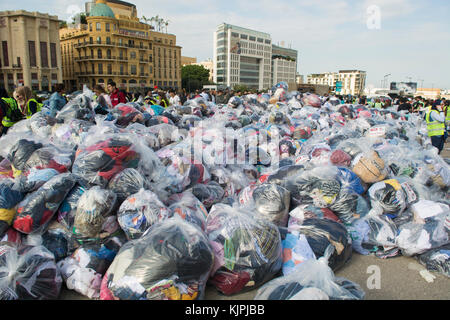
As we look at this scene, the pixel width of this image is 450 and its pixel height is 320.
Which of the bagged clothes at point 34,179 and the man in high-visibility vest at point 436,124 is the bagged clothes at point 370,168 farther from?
the man in high-visibility vest at point 436,124

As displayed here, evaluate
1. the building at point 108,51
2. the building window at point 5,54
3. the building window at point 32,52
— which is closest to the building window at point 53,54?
the building window at point 32,52

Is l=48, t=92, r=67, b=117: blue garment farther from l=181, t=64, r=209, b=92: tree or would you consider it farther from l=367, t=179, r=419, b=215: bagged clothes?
l=181, t=64, r=209, b=92: tree

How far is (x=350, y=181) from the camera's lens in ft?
9.27

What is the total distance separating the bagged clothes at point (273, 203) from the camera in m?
2.45

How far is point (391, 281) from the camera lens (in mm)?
2201

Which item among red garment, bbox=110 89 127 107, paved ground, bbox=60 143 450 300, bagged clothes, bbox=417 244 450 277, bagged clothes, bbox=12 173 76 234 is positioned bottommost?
paved ground, bbox=60 143 450 300

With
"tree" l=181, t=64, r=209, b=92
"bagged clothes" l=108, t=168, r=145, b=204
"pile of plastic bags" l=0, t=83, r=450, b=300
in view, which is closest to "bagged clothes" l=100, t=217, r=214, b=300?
"pile of plastic bags" l=0, t=83, r=450, b=300

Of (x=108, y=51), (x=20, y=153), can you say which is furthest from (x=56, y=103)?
(x=108, y=51)

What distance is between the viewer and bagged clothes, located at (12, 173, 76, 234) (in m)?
2.17

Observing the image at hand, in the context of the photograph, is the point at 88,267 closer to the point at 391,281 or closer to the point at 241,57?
the point at 391,281

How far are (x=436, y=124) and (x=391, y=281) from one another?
5133 millimetres

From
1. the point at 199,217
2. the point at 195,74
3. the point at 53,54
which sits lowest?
the point at 199,217

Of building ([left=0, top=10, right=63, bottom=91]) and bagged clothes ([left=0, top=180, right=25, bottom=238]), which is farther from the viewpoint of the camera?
building ([left=0, top=10, right=63, bottom=91])

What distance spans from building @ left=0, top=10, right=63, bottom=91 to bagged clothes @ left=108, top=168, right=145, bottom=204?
3966cm
